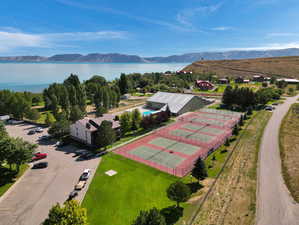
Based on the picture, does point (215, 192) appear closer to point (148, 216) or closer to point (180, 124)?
point (148, 216)

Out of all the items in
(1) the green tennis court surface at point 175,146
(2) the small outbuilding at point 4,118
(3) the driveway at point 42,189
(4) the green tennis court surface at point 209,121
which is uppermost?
→ (2) the small outbuilding at point 4,118

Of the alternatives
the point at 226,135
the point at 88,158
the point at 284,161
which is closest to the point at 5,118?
the point at 88,158

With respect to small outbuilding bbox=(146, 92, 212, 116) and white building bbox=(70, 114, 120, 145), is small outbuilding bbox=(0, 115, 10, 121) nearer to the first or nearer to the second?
white building bbox=(70, 114, 120, 145)

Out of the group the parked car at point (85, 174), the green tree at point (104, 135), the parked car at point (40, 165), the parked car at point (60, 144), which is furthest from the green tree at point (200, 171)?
the parked car at point (60, 144)

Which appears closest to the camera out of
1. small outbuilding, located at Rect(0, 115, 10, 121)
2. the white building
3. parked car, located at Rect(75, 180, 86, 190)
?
parked car, located at Rect(75, 180, 86, 190)

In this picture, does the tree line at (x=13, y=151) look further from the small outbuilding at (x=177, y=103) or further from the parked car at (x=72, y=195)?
the small outbuilding at (x=177, y=103)

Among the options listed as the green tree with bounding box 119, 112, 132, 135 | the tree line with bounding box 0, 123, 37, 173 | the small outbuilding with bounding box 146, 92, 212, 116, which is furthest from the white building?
the small outbuilding with bounding box 146, 92, 212, 116

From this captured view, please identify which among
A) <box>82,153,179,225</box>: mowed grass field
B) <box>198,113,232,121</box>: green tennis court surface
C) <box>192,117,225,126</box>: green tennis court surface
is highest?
<box>198,113,232,121</box>: green tennis court surface
